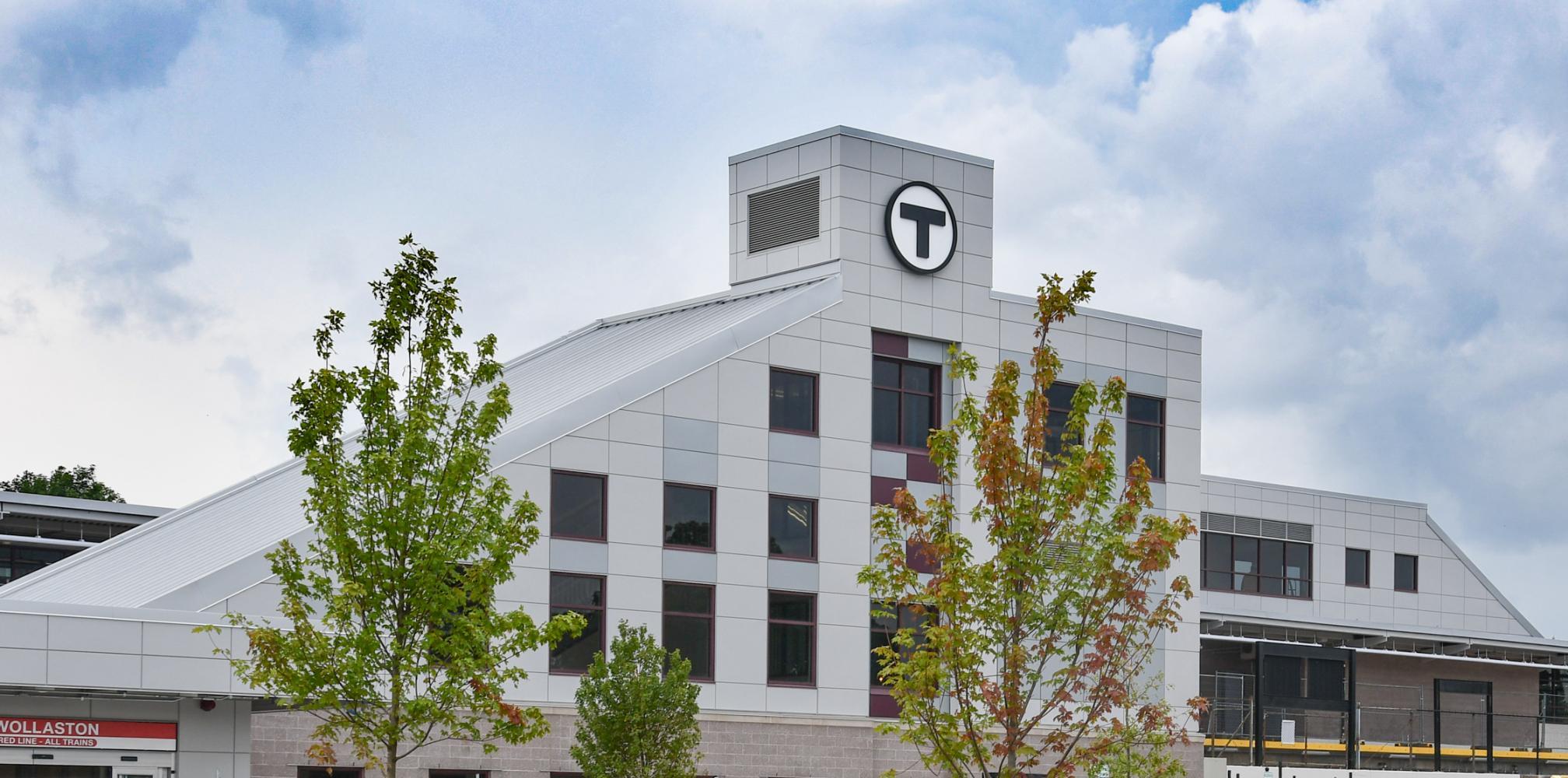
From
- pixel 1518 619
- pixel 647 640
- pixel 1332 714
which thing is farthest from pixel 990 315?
pixel 1518 619

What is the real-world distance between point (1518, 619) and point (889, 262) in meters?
43.4

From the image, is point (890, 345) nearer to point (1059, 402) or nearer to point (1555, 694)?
point (1059, 402)

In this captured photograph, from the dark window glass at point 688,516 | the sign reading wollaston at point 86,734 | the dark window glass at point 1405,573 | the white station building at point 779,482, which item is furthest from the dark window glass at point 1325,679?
the sign reading wollaston at point 86,734

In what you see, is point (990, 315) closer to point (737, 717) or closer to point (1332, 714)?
point (737, 717)

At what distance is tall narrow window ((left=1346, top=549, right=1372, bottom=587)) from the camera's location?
237ft

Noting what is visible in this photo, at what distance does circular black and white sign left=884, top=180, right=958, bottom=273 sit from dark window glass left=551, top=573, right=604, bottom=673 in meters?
12.0

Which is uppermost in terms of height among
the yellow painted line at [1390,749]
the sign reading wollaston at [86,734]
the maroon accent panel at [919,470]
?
the maroon accent panel at [919,470]

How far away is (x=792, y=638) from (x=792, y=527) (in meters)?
2.55

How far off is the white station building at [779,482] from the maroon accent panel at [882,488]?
0.60 feet

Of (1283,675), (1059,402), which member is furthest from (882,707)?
(1283,675)

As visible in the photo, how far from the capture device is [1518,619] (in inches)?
3103

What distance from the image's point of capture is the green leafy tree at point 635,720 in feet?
122

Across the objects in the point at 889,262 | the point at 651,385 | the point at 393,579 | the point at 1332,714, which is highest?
the point at 889,262

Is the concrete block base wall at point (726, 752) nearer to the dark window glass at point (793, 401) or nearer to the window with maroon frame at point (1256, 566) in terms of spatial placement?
the dark window glass at point (793, 401)
